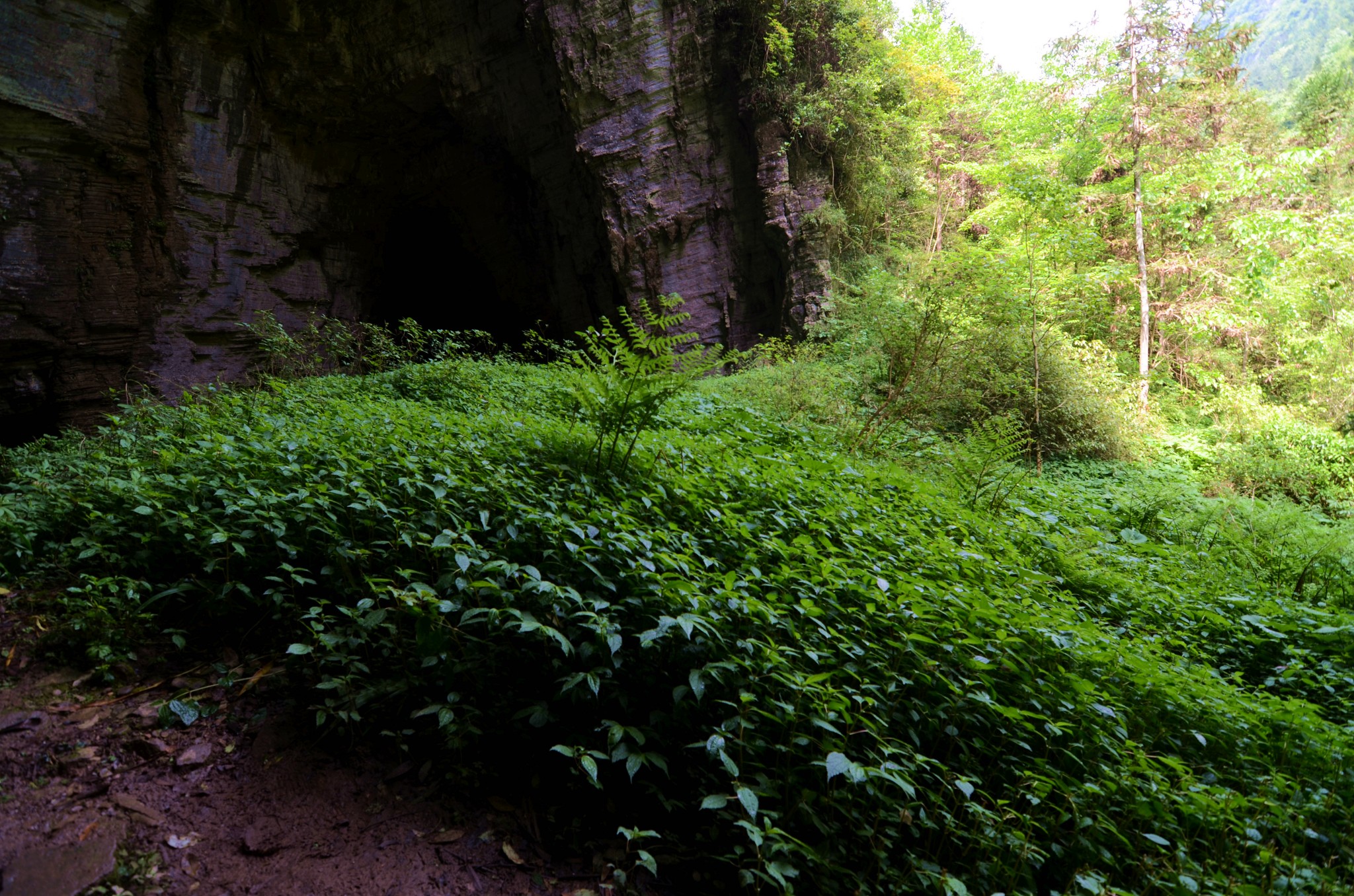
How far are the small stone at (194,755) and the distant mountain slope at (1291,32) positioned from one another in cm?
9687

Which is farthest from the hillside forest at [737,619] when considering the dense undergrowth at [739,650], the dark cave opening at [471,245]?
the dark cave opening at [471,245]

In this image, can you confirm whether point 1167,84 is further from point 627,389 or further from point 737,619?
point 737,619

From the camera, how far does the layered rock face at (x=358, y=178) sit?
9336 millimetres

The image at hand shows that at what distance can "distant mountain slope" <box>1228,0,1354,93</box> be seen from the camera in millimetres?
70438

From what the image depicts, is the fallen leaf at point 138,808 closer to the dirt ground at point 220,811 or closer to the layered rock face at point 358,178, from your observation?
the dirt ground at point 220,811

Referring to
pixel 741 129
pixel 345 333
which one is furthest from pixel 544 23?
pixel 345 333

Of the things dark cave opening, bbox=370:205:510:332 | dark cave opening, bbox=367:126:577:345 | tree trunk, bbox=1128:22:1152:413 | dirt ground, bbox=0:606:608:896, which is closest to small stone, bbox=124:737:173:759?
dirt ground, bbox=0:606:608:896

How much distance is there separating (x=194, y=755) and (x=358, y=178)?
14943 millimetres

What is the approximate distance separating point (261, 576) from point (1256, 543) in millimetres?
7521

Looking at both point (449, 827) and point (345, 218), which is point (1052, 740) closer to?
point (449, 827)

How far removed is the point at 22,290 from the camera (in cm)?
907

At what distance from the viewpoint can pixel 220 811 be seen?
2.19m

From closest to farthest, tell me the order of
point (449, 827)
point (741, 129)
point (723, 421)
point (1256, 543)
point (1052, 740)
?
point (449, 827), point (1052, 740), point (1256, 543), point (723, 421), point (741, 129)

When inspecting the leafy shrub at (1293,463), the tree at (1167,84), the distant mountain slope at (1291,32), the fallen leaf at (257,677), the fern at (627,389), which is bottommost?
the leafy shrub at (1293,463)
